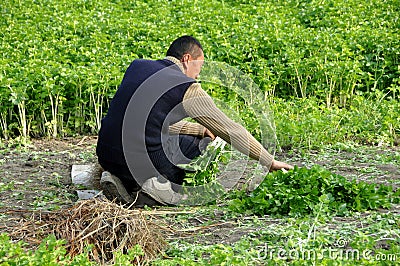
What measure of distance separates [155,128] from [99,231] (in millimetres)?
1552

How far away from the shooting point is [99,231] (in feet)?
14.4

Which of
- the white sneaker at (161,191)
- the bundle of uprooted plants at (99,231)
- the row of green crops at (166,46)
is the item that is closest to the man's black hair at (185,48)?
the white sneaker at (161,191)

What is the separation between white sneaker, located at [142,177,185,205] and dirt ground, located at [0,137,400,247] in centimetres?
43

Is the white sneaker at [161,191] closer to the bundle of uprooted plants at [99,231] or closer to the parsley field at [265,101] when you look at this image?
the parsley field at [265,101]

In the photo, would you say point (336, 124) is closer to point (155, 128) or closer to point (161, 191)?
point (155, 128)

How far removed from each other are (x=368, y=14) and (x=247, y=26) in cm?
221

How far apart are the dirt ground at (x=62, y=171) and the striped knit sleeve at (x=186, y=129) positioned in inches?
38.1

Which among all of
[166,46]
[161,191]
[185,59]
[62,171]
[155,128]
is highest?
[185,59]

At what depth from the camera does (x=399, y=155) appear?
6.93m

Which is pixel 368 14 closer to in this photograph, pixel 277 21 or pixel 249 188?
pixel 277 21

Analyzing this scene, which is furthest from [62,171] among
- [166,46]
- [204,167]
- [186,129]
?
[166,46]

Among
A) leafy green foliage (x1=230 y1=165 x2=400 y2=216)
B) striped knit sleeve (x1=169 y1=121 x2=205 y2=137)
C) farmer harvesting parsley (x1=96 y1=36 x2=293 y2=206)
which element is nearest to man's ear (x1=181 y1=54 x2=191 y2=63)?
farmer harvesting parsley (x1=96 y1=36 x2=293 y2=206)

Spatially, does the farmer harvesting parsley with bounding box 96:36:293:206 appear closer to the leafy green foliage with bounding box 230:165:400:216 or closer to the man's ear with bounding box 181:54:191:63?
the man's ear with bounding box 181:54:191:63

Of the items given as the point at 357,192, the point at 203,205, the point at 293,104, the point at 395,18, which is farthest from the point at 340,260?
the point at 395,18
